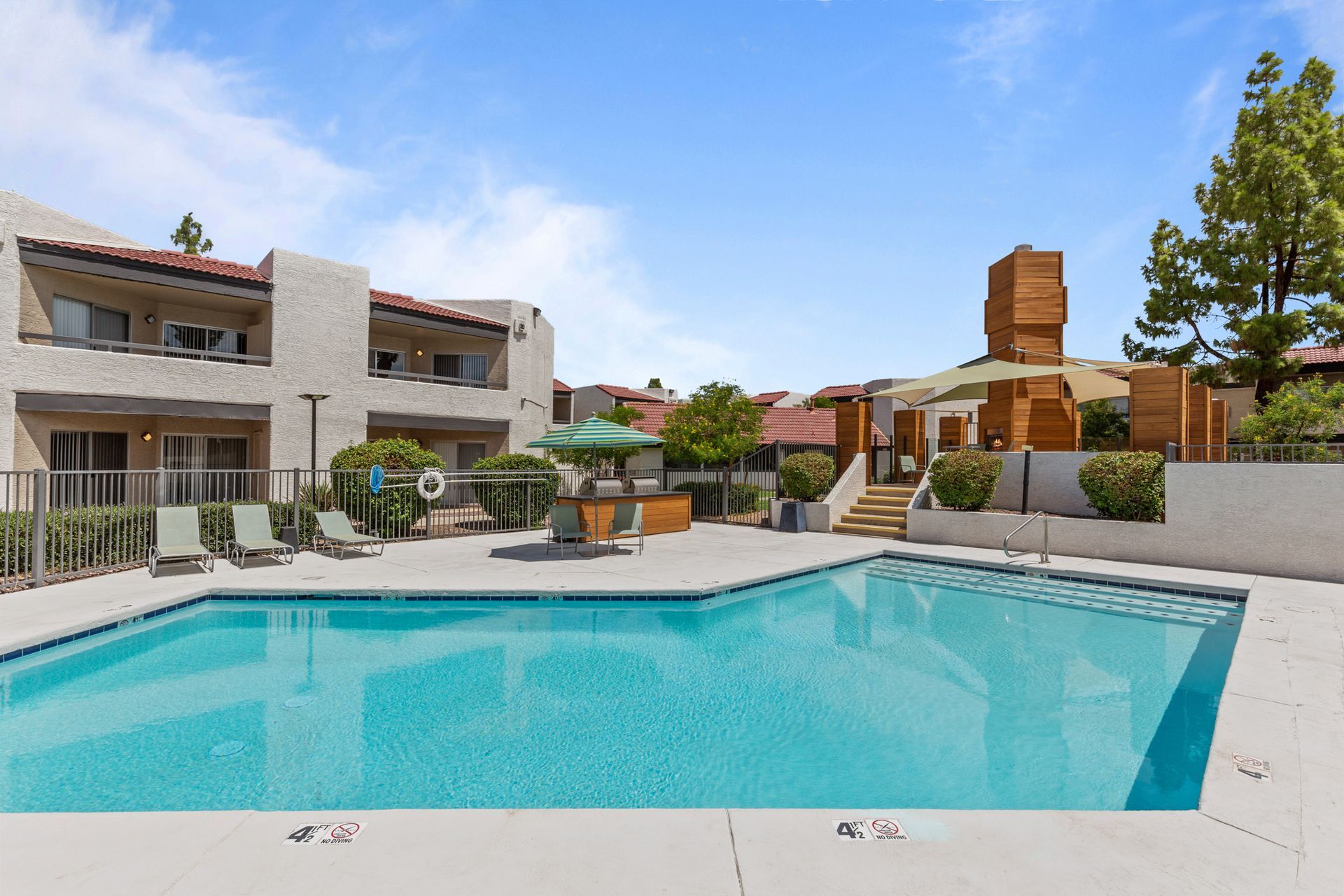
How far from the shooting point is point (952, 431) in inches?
837

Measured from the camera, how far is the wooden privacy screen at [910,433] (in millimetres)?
20797

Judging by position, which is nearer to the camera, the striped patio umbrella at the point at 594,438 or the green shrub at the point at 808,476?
the striped patio umbrella at the point at 594,438

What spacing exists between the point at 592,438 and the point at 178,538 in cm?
693

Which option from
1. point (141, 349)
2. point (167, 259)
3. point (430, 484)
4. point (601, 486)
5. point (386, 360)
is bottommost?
point (601, 486)

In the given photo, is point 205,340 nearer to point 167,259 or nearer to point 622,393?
point 167,259

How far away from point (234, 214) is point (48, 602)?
11.3 meters

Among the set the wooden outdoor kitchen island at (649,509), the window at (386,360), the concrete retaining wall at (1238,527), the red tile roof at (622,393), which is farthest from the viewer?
the red tile roof at (622,393)

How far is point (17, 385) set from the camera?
14.1m

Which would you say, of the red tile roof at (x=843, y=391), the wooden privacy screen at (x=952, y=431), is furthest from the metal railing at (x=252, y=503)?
the red tile roof at (x=843, y=391)

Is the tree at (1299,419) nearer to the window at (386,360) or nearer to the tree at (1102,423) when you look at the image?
the tree at (1102,423)

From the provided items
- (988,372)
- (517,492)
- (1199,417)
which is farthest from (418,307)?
(1199,417)

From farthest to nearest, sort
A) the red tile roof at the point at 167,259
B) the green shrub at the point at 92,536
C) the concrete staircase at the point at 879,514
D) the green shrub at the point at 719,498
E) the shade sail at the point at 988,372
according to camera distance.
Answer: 1. the green shrub at the point at 719,498
2. the concrete staircase at the point at 879,514
3. the red tile roof at the point at 167,259
4. the shade sail at the point at 988,372
5. the green shrub at the point at 92,536

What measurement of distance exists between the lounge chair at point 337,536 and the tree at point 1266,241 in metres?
A: 22.5

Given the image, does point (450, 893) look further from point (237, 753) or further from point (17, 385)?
point (17, 385)
